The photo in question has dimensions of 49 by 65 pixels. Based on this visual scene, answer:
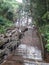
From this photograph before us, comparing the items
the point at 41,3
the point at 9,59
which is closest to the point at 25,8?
the point at 41,3

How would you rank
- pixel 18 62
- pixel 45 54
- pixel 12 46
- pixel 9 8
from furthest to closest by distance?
1. pixel 9 8
2. pixel 12 46
3. pixel 45 54
4. pixel 18 62


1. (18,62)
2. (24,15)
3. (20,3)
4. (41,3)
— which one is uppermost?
(20,3)

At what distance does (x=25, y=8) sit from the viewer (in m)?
30.9

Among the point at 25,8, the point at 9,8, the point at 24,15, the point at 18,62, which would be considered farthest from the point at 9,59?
the point at 24,15

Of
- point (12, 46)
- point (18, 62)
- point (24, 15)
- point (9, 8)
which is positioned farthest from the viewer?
point (24, 15)

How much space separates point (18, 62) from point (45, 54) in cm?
234

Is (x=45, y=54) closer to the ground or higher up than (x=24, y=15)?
closer to the ground

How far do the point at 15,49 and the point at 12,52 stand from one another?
806 mm

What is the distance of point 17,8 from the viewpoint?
34719 mm

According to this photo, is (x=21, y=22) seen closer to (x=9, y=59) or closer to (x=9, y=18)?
(x=9, y=18)

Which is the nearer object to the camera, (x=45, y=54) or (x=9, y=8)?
(x=45, y=54)

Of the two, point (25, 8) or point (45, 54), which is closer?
point (45, 54)

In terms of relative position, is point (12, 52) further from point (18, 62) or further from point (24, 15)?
point (24, 15)

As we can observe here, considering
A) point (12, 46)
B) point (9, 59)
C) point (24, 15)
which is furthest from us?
point (24, 15)
